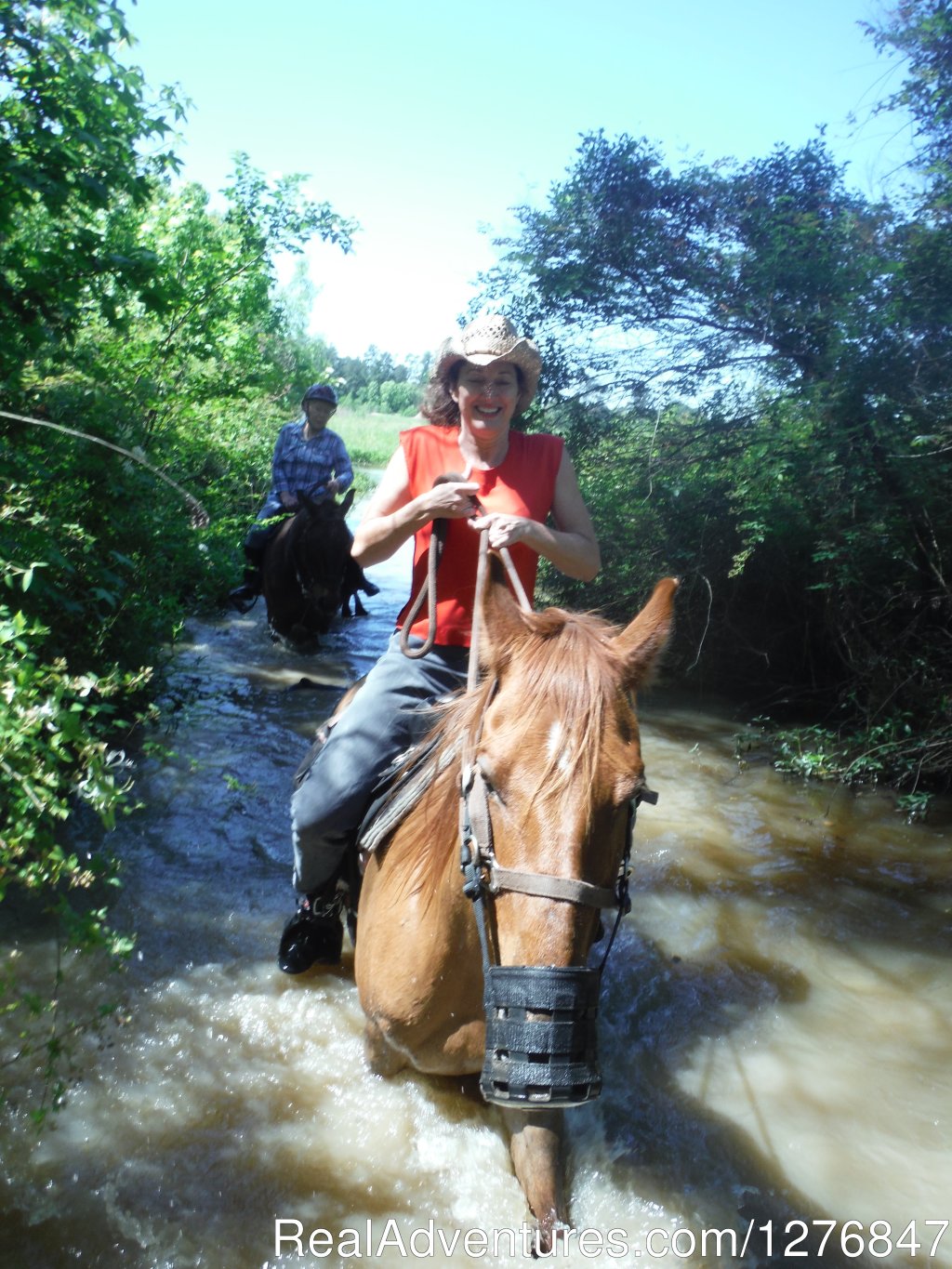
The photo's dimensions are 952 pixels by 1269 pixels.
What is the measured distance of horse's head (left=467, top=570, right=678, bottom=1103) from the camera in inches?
75.6

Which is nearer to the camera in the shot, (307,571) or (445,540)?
(445,540)

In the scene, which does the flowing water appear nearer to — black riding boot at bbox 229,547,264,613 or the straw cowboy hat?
the straw cowboy hat

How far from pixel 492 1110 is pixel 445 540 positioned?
2027 mm

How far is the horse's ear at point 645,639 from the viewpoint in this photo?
2.31 m

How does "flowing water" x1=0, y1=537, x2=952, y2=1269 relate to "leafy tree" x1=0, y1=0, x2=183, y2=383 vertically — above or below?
below

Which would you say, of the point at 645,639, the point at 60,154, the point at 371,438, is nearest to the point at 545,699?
the point at 645,639

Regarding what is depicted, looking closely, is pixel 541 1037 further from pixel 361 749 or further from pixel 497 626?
pixel 361 749

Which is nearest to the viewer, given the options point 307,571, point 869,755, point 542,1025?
point 542,1025

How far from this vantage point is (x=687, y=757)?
7.37 m

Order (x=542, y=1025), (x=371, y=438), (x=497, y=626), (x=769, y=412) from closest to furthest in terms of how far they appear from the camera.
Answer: (x=542, y=1025) < (x=497, y=626) < (x=769, y=412) < (x=371, y=438)

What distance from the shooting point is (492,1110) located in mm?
3006

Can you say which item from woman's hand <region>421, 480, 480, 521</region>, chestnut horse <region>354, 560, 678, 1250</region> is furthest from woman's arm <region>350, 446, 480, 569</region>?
chestnut horse <region>354, 560, 678, 1250</region>

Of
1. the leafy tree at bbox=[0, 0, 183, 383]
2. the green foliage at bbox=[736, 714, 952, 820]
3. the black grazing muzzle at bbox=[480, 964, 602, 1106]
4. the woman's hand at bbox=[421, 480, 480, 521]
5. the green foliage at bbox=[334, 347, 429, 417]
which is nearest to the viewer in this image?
the black grazing muzzle at bbox=[480, 964, 602, 1106]

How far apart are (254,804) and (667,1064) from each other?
10.6 feet
